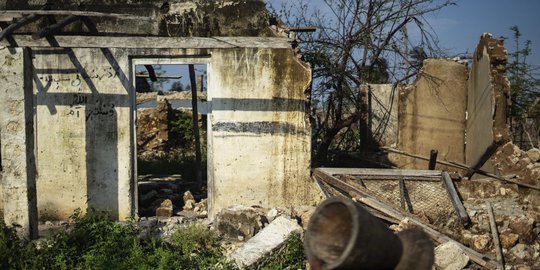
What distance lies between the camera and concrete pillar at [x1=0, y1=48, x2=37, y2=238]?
7.16 m

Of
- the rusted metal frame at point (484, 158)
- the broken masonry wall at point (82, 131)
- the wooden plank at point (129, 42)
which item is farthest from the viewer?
the rusted metal frame at point (484, 158)

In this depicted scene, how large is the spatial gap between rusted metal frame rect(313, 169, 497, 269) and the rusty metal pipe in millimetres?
5217

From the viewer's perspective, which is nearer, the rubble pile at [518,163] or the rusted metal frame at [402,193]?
the rusted metal frame at [402,193]

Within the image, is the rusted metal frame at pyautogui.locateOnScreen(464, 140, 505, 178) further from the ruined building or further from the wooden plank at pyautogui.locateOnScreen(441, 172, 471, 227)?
the ruined building

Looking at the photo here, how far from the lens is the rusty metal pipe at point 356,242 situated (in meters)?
1.80

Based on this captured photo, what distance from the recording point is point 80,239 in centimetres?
696

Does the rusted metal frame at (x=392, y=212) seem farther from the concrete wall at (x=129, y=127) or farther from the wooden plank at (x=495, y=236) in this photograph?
the concrete wall at (x=129, y=127)

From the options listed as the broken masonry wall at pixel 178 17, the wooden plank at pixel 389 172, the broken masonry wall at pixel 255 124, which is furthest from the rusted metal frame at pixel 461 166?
the broken masonry wall at pixel 178 17

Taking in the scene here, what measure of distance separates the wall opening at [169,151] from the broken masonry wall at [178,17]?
535mm

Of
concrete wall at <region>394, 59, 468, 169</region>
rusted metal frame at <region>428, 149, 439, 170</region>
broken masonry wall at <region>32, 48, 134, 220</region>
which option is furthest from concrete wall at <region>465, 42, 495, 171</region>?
broken masonry wall at <region>32, 48, 134, 220</region>

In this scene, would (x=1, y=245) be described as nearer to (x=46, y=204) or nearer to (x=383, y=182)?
(x=46, y=204)

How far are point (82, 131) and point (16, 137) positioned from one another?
1094 millimetres

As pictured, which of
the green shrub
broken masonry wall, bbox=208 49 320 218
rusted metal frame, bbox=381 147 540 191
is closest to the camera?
the green shrub

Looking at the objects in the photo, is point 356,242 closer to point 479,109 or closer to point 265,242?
point 265,242
